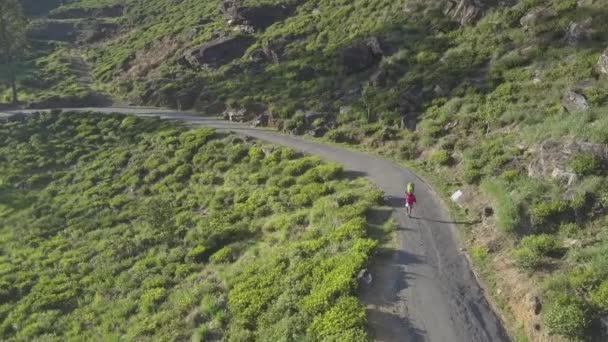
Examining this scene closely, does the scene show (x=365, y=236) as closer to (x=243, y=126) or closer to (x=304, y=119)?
(x=304, y=119)

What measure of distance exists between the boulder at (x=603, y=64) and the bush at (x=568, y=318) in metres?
17.8

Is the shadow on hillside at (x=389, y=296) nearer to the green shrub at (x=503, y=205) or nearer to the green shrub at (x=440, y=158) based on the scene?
the green shrub at (x=503, y=205)

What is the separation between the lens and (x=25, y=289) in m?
25.4

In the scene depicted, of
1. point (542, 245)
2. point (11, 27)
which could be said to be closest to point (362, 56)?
point (542, 245)

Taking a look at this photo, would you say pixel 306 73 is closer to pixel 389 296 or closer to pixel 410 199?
pixel 410 199

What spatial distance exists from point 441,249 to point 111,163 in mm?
28030

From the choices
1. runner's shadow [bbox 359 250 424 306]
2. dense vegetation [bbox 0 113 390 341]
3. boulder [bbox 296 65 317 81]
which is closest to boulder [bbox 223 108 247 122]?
dense vegetation [bbox 0 113 390 341]

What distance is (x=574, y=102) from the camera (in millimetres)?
25594

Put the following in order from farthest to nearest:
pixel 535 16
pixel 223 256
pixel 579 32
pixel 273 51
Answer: pixel 273 51
pixel 535 16
pixel 579 32
pixel 223 256

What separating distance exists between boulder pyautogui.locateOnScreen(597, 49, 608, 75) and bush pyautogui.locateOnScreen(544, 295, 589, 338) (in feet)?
58.5

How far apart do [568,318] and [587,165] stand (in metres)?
8.00

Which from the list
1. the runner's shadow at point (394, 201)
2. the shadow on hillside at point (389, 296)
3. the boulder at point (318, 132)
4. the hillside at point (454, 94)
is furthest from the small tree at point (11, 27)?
A: the shadow on hillside at point (389, 296)

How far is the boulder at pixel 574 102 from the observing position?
24.8m

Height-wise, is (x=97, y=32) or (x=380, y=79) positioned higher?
(x=97, y=32)
